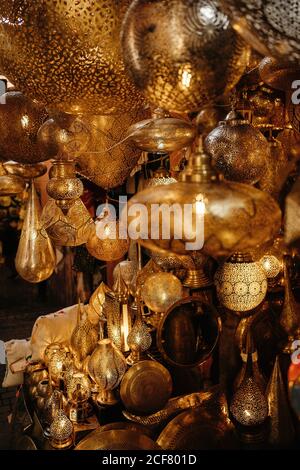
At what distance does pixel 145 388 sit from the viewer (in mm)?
1988

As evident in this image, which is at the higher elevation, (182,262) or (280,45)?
(280,45)

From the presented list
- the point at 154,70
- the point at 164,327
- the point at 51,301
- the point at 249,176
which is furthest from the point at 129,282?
the point at 51,301

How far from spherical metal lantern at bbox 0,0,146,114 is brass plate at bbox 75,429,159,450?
123 centimetres

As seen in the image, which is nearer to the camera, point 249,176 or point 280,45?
point 280,45

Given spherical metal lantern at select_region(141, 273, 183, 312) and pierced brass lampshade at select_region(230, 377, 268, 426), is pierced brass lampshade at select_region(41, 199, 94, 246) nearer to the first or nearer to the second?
spherical metal lantern at select_region(141, 273, 183, 312)

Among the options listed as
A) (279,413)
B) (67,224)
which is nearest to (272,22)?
(67,224)

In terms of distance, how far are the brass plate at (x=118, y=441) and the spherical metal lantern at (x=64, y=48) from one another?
1.23 meters

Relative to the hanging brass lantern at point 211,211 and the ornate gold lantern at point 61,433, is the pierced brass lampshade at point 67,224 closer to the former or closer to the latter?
the ornate gold lantern at point 61,433

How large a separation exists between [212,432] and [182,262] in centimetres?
70

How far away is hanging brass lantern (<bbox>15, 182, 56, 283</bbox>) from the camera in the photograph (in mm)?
1601

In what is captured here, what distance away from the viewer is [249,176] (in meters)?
1.01

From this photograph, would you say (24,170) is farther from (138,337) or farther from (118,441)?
(118,441)

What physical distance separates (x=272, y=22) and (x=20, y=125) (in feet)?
3.04
